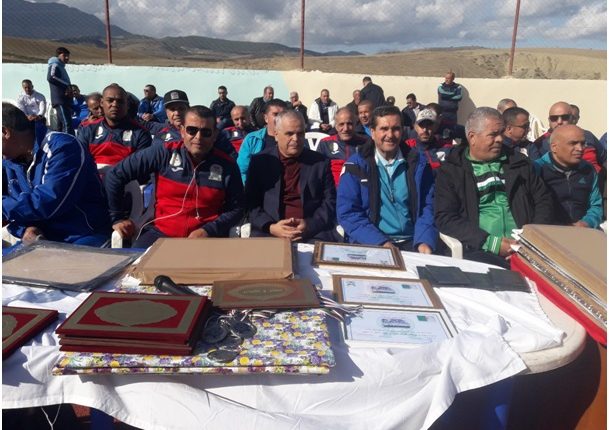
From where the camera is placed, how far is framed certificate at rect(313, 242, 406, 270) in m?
1.93

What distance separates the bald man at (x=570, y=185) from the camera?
135 inches

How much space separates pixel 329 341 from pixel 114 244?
2039 millimetres

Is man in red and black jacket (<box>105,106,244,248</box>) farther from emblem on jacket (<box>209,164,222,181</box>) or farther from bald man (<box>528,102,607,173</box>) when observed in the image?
bald man (<box>528,102,607,173</box>)

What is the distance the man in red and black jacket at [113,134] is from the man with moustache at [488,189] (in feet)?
9.69

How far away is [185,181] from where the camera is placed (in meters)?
3.16

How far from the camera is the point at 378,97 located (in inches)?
421

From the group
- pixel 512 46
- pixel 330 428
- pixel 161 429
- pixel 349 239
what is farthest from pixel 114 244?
pixel 512 46

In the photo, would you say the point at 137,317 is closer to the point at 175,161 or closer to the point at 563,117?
the point at 175,161

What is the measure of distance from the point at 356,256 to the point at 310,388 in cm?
88

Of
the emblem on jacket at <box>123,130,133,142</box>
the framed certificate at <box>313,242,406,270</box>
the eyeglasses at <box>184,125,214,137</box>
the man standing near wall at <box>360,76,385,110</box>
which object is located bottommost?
the framed certificate at <box>313,242,406,270</box>

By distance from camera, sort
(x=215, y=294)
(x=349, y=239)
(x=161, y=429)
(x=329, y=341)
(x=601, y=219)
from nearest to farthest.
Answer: (x=161, y=429), (x=329, y=341), (x=215, y=294), (x=349, y=239), (x=601, y=219)

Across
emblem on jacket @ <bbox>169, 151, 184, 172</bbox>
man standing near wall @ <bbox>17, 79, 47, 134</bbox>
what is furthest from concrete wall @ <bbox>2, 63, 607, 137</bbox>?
emblem on jacket @ <bbox>169, 151, 184, 172</bbox>

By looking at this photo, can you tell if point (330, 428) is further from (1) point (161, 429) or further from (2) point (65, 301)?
(2) point (65, 301)

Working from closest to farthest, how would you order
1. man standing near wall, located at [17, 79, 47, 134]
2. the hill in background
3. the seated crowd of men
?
1. the seated crowd of men
2. man standing near wall, located at [17, 79, 47, 134]
3. the hill in background
